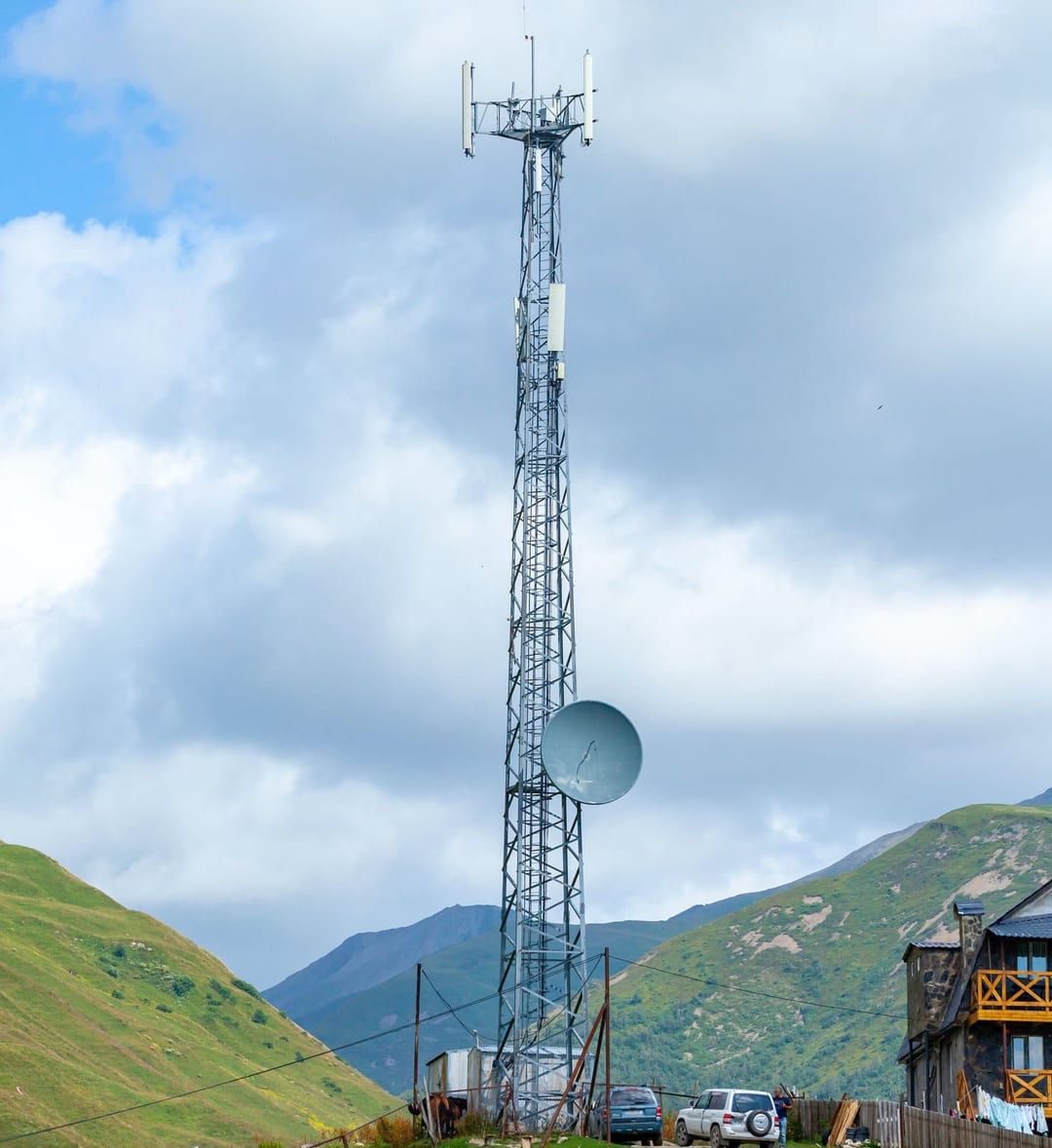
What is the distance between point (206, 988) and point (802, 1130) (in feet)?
311

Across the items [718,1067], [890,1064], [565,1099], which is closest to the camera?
[565,1099]

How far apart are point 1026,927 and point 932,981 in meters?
4.91

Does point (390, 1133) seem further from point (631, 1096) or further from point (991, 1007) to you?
point (991, 1007)

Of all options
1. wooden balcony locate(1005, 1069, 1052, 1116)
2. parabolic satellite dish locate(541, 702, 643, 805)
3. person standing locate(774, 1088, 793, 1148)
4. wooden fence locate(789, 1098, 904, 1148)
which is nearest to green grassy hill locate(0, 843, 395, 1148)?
person standing locate(774, 1088, 793, 1148)

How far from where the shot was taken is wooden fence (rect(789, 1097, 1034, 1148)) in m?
35.2

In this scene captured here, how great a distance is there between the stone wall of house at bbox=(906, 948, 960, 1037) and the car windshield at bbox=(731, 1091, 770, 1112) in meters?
15.5

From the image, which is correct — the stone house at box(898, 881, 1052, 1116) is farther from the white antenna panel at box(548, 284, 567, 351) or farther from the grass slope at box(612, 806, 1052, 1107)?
the grass slope at box(612, 806, 1052, 1107)

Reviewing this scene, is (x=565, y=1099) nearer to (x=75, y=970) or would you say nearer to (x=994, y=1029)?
(x=994, y=1029)

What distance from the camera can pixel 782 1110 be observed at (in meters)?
45.7

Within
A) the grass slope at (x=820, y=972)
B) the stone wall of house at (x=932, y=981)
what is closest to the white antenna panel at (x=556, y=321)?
the stone wall of house at (x=932, y=981)

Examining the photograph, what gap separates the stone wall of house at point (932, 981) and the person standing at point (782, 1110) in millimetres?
6686

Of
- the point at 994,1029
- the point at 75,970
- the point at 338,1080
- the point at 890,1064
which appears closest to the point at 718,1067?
the point at 890,1064

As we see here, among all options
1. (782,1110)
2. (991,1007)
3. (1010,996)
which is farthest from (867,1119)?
(1010,996)

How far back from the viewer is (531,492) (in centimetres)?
5016
